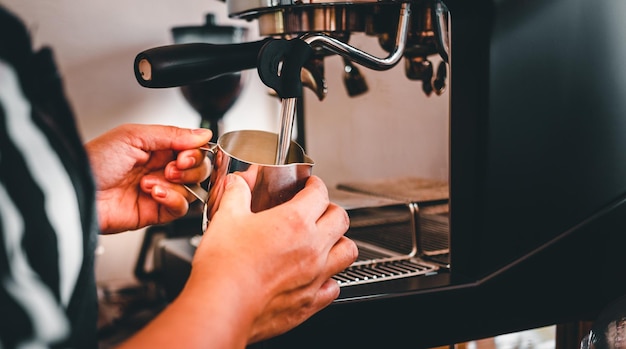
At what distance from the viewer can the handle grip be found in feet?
1.79

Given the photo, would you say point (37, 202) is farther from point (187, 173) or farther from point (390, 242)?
point (390, 242)

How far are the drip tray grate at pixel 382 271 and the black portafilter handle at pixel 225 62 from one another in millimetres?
237

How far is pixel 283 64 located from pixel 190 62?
8 cm

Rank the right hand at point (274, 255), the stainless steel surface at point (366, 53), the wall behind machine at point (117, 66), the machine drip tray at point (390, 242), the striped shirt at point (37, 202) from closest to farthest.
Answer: the striped shirt at point (37, 202) < the right hand at point (274, 255) < the stainless steel surface at point (366, 53) < the machine drip tray at point (390, 242) < the wall behind machine at point (117, 66)

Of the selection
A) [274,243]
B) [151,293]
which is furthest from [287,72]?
[151,293]

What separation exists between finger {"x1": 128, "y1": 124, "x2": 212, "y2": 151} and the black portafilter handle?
8cm

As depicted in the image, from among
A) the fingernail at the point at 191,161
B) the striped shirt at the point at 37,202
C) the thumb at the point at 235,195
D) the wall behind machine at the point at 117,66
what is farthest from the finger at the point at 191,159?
the wall behind machine at the point at 117,66

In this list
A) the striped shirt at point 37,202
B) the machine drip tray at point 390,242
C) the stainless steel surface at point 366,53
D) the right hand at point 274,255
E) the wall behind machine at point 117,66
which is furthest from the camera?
the wall behind machine at point 117,66

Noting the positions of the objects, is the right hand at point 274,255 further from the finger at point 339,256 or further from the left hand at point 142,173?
the left hand at point 142,173

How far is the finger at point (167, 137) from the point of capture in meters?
0.64

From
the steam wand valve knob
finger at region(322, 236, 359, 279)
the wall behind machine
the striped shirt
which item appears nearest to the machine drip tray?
finger at region(322, 236, 359, 279)

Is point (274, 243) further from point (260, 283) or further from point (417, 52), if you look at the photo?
point (417, 52)

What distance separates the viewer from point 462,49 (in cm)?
67

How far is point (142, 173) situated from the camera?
0.70 meters
